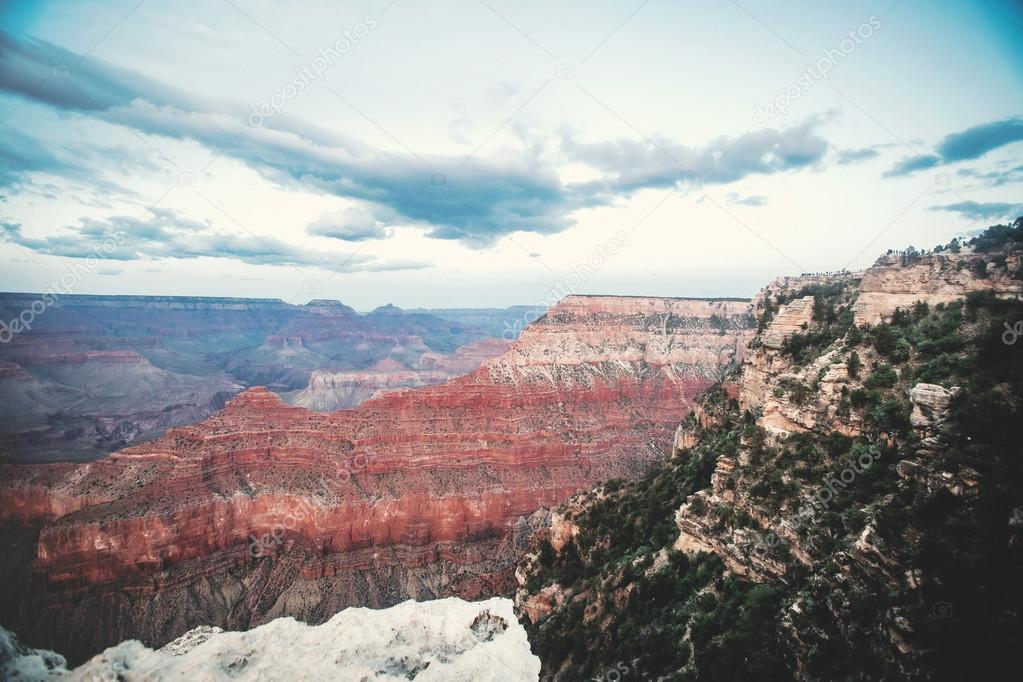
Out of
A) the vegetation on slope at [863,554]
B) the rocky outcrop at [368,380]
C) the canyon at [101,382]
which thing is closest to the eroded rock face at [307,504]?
the vegetation on slope at [863,554]

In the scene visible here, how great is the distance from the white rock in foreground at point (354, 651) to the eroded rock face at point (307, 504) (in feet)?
20.6

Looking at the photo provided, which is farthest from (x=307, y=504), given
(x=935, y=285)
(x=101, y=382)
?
(x=101, y=382)

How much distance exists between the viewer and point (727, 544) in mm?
19203

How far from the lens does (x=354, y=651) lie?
35906mm

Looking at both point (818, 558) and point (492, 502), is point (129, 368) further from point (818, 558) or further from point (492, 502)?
point (818, 558)

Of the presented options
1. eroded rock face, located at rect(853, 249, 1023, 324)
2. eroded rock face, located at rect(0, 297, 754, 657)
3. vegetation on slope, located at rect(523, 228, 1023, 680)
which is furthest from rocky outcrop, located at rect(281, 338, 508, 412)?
eroded rock face, located at rect(853, 249, 1023, 324)

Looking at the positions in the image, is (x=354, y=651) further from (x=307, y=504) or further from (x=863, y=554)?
(x=863, y=554)

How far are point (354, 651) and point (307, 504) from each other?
22.4 m

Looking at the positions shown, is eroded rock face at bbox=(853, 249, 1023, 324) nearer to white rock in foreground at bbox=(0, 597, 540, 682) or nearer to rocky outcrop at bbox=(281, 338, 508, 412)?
white rock in foreground at bbox=(0, 597, 540, 682)

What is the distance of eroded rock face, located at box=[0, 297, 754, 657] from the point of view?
46.5m

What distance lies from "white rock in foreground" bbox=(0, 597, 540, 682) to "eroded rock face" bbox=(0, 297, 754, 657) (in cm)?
628

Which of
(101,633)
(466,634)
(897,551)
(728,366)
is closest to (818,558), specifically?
(897,551)

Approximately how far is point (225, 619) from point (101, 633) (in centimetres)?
909

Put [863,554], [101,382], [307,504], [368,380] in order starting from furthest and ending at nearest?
1. [368,380]
2. [101,382]
3. [307,504]
4. [863,554]
